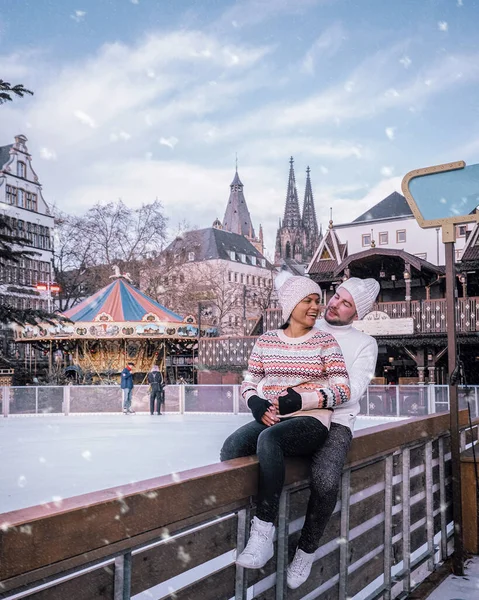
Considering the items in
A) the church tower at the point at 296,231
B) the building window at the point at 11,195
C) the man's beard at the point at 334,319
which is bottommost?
the man's beard at the point at 334,319

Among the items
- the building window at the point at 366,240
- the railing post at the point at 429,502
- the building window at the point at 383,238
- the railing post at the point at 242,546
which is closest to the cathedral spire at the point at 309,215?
the building window at the point at 366,240

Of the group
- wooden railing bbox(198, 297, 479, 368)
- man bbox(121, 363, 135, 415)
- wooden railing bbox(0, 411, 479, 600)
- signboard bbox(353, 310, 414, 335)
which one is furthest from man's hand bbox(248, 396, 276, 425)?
signboard bbox(353, 310, 414, 335)

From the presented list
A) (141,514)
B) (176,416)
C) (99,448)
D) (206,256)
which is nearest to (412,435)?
(141,514)

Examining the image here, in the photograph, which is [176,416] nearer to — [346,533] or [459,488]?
[459,488]

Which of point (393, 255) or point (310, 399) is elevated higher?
point (393, 255)

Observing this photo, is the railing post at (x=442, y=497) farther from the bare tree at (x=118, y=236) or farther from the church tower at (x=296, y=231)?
the church tower at (x=296, y=231)

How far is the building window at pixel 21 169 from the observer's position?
42.1 m

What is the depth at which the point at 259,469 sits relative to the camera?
254 cm

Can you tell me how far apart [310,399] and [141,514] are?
1.04 m

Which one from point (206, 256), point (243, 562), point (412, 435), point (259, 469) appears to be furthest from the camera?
point (206, 256)

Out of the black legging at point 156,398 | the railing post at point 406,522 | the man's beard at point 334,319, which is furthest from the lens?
the black legging at point 156,398

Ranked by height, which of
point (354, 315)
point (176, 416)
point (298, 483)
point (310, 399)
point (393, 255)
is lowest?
point (176, 416)

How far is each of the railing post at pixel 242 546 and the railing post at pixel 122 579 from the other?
23.4 inches

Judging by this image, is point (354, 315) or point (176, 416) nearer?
point (354, 315)
